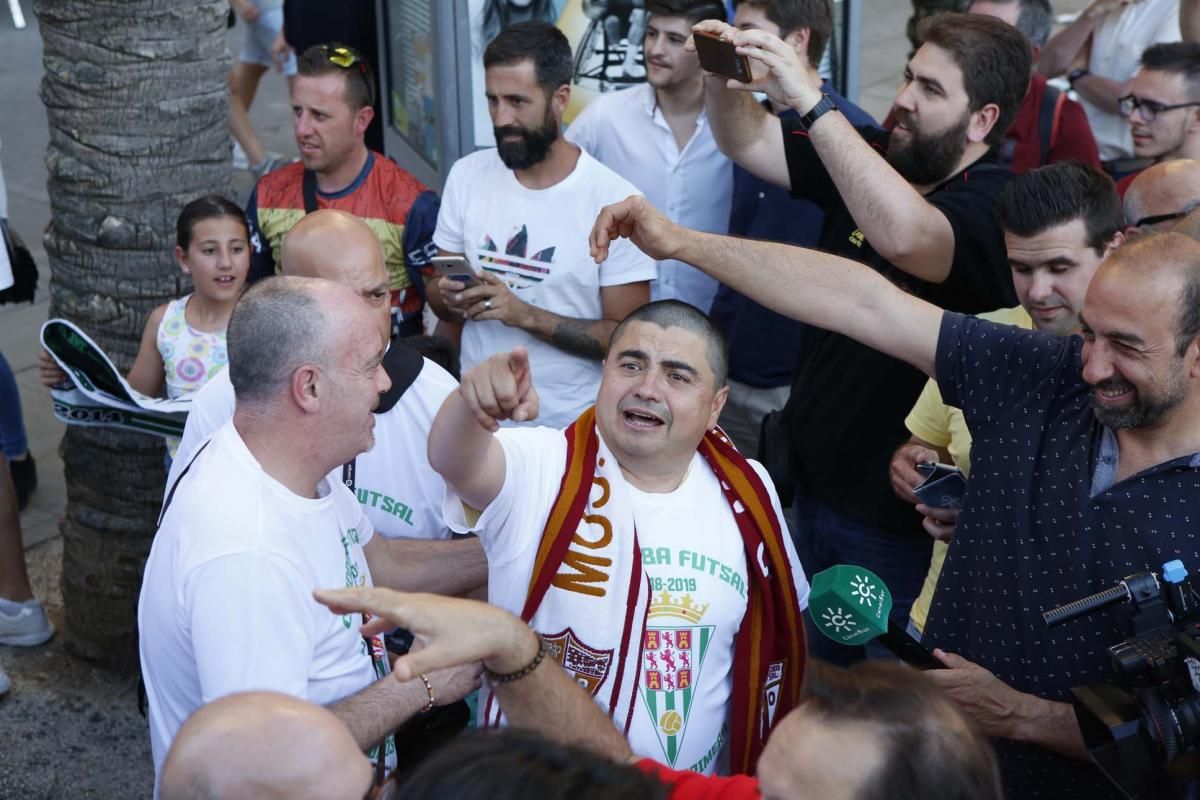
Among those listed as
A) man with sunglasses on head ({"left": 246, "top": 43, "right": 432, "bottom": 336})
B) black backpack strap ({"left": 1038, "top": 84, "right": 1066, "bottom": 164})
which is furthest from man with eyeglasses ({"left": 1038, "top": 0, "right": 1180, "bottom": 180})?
man with sunglasses on head ({"left": 246, "top": 43, "right": 432, "bottom": 336})

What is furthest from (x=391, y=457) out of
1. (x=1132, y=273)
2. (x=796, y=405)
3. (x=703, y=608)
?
(x=1132, y=273)

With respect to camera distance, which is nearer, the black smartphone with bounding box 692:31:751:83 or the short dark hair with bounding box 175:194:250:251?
the black smartphone with bounding box 692:31:751:83

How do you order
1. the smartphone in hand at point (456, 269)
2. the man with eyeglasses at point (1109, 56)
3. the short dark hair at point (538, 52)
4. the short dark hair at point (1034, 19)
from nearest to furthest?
the smartphone in hand at point (456, 269) < the short dark hair at point (538, 52) < the short dark hair at point (1034, 19) < the man with eyeglasses at point (1109, 56)

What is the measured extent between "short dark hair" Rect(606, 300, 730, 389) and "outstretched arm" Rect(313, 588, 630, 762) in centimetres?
110

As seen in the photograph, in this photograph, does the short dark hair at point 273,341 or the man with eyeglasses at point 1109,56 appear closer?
the short dark hair at point 273,341

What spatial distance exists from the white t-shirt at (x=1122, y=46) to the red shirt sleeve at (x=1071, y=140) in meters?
1.00

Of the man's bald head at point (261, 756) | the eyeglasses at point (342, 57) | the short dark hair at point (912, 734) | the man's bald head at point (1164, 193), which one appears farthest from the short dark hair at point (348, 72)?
the short dark hair at point (912, 734)

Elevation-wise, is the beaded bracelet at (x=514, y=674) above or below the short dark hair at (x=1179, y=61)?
below

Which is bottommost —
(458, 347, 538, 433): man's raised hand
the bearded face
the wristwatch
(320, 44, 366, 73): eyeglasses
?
(458, 347, 538, 433): man's raised hand

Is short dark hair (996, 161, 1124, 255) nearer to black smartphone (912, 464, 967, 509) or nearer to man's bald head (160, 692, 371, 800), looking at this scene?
black smartphone (912, 464, 967, 509)

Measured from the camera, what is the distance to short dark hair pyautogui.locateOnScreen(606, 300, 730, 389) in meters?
3.42

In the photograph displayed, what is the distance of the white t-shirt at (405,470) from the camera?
11.8ft

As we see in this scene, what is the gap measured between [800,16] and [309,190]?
191 cm

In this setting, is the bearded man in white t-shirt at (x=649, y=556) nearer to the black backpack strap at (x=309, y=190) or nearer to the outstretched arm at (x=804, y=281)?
the outstretched arm at (x=804, y=281)
